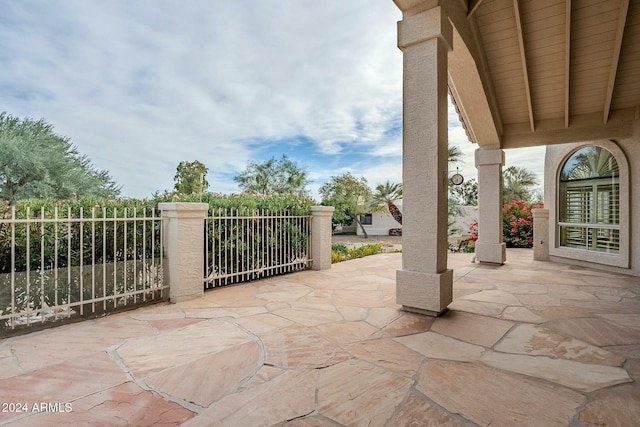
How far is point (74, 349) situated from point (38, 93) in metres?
19.3

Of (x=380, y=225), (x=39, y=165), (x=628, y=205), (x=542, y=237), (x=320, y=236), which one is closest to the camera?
(x=628, y=205)

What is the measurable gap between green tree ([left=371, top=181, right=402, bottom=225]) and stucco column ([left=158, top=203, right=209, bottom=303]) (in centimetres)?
1987

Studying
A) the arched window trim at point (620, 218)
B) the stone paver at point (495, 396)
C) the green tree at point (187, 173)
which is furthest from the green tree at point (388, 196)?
the stone paver at point (495, 396)

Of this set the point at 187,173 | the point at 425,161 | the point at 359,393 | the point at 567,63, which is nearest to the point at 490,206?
the point at 567,63

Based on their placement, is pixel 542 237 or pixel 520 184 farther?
pixel 520 184

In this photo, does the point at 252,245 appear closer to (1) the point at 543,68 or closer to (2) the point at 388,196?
(1) the point at 543,68

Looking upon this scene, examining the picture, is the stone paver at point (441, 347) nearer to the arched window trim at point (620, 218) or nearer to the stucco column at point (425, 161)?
the stucco column at point (425, 161)

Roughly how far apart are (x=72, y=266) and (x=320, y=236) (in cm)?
381

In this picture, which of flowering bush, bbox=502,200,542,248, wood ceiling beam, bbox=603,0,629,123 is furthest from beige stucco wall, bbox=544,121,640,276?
flowering bush, bbox=502,200,542,248

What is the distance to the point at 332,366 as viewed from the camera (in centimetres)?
224

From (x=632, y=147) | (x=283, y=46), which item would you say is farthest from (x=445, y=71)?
(x=283, y=46)

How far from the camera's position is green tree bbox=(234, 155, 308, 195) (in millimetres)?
25922

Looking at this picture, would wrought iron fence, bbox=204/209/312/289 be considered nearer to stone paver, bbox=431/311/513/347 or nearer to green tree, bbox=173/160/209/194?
stone paver, bbox=431/311/513/347

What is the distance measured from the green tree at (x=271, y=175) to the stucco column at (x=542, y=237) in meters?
19.2
